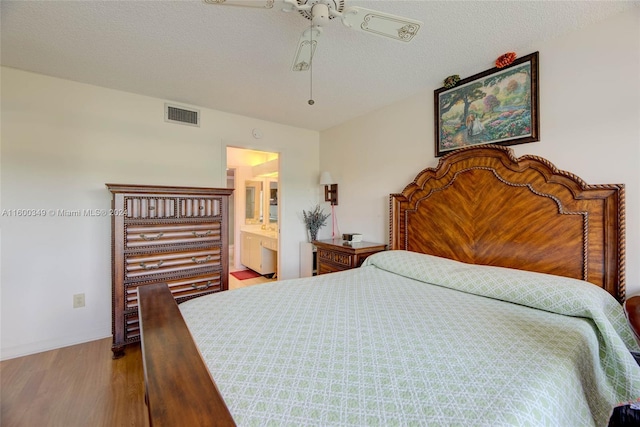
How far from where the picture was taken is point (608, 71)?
5.48 feet

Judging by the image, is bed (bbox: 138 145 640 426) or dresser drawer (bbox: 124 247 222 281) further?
dresser drawer (bbox: 124 247 222 281)

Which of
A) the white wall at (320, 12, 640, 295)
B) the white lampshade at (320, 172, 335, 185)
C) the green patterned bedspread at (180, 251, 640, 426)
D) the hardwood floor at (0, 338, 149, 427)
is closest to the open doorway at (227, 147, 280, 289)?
the white lampshade at (320, 172, 335, 185)

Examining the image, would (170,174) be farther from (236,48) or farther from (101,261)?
(236,48)

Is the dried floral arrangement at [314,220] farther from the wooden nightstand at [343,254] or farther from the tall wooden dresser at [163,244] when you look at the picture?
the tall wooden dresser at [163,244]

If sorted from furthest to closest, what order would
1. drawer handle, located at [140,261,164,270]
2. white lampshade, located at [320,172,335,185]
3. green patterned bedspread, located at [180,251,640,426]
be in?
white lampshade, located at [320,172,335,185] → drawer handle, located at [140,261,164,270] → green patterned bedspread, located at [180,251,640,426]

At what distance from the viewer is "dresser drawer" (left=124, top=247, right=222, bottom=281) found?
232cm

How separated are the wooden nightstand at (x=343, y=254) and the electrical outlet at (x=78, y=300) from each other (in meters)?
2.39

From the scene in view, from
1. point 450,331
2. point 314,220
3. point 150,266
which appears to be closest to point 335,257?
point 314,220

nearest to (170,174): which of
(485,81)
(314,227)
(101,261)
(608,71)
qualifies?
(101,261)

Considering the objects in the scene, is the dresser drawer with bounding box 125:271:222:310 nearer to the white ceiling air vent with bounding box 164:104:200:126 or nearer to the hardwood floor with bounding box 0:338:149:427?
the hardwood floor with bounding box 0:338:149:427

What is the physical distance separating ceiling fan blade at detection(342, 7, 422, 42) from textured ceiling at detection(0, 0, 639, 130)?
0.98 ft

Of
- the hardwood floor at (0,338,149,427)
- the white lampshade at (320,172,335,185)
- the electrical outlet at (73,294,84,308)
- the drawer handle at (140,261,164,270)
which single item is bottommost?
the hardwood floor at (0,338,149,427)

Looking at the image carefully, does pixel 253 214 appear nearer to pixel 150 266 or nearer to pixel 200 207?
pixel 200 207

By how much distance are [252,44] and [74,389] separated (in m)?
2.71
